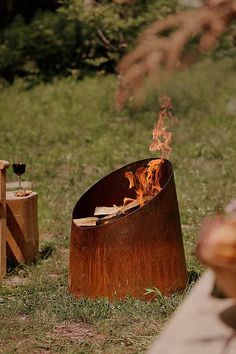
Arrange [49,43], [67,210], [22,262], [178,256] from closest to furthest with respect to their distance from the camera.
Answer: [178,256]
[22,262]
[67,210]
[49,43]

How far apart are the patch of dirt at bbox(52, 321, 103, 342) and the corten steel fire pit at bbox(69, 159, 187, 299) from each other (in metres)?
0.36

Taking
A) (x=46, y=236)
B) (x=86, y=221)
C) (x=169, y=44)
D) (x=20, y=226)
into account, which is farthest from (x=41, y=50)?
(x=169, y=44)

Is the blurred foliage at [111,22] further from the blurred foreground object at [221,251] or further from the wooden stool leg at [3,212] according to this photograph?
the blurred foreground object at [221,251]

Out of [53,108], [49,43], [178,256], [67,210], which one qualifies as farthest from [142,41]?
[49,43]

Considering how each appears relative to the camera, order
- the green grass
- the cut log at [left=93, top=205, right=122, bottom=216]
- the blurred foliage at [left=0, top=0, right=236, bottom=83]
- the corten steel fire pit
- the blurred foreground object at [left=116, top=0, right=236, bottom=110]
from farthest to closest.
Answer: the blurred foliage at [left=0, top=0, right=236, bottom=83]
the cut log at [left=93, top=205, right=122, bottom=216]
the corten steel fire pit
the green grass
the blurred foreground object at [left=116, top=0, right=236, bottom=110]

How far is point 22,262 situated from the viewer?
644 centimetres

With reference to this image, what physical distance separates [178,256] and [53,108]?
8.70m

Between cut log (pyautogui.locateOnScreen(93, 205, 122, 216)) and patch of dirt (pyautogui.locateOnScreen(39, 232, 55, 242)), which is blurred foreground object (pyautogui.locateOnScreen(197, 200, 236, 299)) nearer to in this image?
cut log (pyautogui.locateOnScreen(93, 205, 122, 216))

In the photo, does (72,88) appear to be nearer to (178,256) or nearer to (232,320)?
(178,256)

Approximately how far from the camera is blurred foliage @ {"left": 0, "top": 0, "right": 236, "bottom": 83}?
49.1ft

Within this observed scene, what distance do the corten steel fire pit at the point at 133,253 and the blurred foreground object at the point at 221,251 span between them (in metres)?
2.81

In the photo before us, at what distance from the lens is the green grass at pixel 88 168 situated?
470 centimetres

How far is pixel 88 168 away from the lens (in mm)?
10344

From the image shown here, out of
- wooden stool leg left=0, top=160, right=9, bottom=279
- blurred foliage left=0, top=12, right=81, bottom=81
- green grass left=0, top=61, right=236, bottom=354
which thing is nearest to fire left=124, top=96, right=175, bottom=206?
green grass left=0, top=61, right=236, bottom=354
